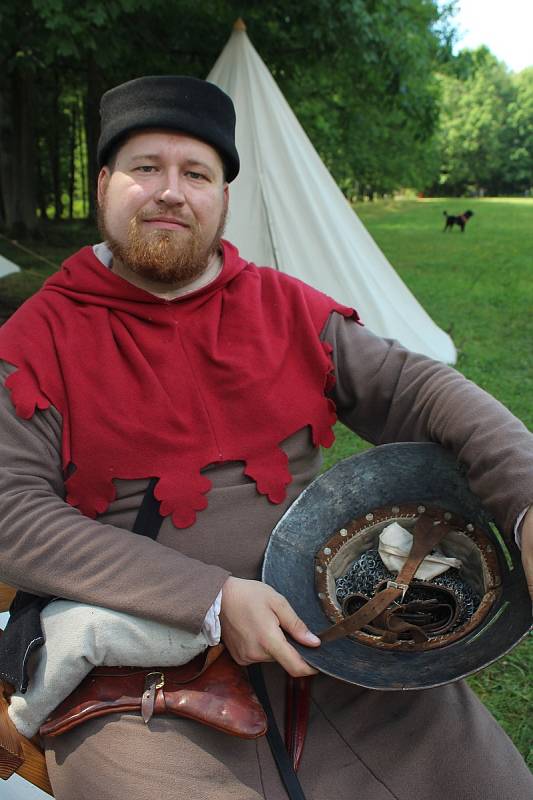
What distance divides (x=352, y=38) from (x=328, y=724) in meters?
6.43

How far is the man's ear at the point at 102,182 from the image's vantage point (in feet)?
6.04

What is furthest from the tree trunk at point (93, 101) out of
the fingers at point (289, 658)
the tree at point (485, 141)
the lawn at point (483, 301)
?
the tree at point (485, 141)

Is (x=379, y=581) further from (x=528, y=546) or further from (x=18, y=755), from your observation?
(x=18, y=755)

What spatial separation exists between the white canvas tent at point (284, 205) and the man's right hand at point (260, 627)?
4.36m

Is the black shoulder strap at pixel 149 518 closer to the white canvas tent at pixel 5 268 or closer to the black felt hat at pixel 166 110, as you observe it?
the black felt hat at pixel 166 110

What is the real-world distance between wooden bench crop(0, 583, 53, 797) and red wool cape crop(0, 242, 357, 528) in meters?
0.45

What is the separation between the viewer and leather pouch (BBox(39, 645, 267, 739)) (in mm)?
1313

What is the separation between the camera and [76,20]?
5.65 m

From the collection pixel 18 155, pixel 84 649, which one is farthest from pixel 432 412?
pixel 18 155

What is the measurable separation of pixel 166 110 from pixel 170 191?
19 cm

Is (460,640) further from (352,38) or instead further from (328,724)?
(352,38)

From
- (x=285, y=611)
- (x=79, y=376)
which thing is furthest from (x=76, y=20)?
(x=285, y=611)

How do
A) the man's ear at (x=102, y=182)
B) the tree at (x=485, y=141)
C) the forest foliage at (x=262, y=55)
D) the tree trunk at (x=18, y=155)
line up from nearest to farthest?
1. the man's ear at (x=102, y=182)
2. the forest foliage at (x=262, y=55)
3. the tree trunk at (x=18, y=155)
4. the tree at (x=485, y=141)

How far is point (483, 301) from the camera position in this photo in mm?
A: 9930
